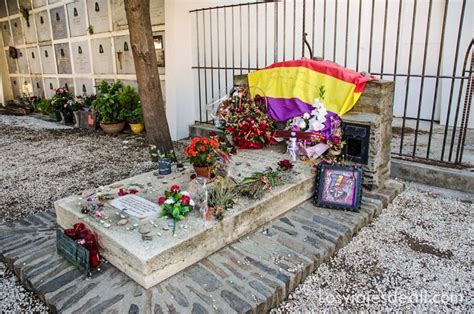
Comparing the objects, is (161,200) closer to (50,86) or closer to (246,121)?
(246,121)

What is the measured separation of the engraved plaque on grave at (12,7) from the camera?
814 cm

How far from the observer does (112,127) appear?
18.6 feet

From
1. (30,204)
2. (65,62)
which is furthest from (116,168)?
(65,62)

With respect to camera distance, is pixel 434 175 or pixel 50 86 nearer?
pixel 434 175

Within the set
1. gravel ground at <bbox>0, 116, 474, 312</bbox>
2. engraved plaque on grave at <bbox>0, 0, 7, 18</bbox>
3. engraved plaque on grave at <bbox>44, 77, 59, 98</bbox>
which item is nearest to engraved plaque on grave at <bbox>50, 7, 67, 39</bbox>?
engraved plaque on grave at <bbox>44, 77, 59, 98</bbox>

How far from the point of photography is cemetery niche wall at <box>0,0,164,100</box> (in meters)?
5.85

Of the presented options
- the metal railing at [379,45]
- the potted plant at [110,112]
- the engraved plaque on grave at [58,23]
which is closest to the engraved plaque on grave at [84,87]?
the engraved plaque on grave at [58,23]

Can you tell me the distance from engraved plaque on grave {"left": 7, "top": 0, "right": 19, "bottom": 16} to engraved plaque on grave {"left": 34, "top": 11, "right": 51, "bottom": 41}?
957 millimetres

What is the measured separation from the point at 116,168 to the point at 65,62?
174 inches

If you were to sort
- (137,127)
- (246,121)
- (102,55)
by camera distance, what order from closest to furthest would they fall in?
1. (246,121)
2. (137,127)
3. (102,55)

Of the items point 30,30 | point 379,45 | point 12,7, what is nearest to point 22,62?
point 30,30

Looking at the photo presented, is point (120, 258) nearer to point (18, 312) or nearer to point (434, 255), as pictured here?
point (18, 312)

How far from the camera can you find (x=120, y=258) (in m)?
1.87

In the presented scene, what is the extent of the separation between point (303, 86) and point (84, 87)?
17.2ft
